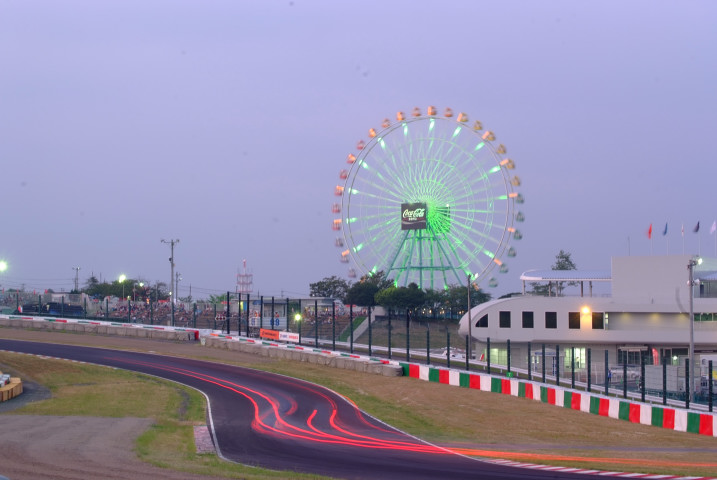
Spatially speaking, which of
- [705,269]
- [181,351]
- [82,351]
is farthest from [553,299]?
[82,351]

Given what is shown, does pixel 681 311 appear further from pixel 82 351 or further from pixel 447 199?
pixel 82 351

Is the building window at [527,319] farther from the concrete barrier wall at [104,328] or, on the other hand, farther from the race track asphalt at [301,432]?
the race track asphalt at [301,432]

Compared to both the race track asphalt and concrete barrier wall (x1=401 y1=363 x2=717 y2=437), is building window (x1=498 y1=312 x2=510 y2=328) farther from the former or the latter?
the race track asphalt

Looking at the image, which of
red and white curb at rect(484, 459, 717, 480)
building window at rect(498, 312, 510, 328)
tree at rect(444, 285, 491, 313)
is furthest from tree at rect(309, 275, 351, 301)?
red and white curb at rect(484, 459, 717, 480)

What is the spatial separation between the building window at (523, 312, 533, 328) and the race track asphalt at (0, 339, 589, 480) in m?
27.2

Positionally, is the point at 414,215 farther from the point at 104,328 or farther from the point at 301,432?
the point at 301,432

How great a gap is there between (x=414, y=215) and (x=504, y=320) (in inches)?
754

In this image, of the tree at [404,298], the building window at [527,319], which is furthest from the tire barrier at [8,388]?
the tree at [404,298]

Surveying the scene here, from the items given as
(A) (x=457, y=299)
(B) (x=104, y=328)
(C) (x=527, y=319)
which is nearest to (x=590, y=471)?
(C) (x=527, y=319)

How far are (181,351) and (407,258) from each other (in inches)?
1351

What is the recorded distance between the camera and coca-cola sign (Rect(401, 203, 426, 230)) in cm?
8181

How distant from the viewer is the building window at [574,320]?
65375 millimetres

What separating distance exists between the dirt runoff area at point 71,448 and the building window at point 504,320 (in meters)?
42.7

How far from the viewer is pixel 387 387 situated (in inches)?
1684
